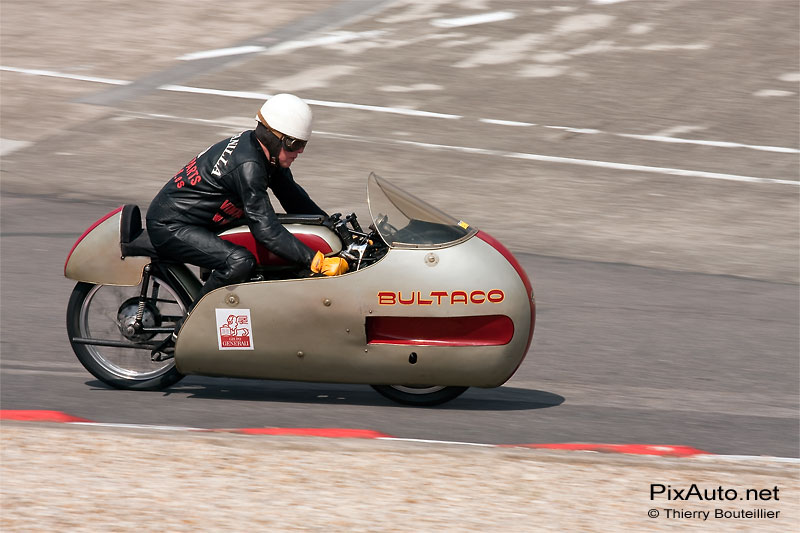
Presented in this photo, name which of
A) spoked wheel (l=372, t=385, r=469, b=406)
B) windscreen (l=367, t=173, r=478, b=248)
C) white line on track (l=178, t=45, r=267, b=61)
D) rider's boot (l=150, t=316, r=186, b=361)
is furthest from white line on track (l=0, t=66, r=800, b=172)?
rider's boot (l=150, t=316, r=186, b=361)

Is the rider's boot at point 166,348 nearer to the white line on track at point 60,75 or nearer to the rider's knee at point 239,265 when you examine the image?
the rider's knee at point 239,265

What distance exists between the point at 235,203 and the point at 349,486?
7.76ft

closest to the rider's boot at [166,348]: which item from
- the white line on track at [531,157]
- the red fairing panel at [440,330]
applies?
the red fairing panel at [440,330]

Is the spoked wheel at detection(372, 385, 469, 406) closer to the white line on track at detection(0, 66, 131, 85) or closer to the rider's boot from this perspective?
the rider's boot

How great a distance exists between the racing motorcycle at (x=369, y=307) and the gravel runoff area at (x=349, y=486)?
74cm

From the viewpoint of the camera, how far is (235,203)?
291 inches

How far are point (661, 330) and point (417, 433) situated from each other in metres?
3.16

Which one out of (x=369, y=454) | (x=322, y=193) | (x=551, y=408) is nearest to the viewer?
(x=369, y=454)

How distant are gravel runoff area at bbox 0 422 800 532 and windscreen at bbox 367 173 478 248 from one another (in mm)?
1350

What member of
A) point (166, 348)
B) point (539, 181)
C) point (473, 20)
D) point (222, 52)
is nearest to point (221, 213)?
point (166, 348)

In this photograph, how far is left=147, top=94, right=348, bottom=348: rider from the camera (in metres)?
7.12

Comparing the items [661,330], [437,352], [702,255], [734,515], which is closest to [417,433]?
[437,352]

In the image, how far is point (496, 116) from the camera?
16.1 meters

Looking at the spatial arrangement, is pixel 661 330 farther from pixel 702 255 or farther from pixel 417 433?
pixel 417 433
